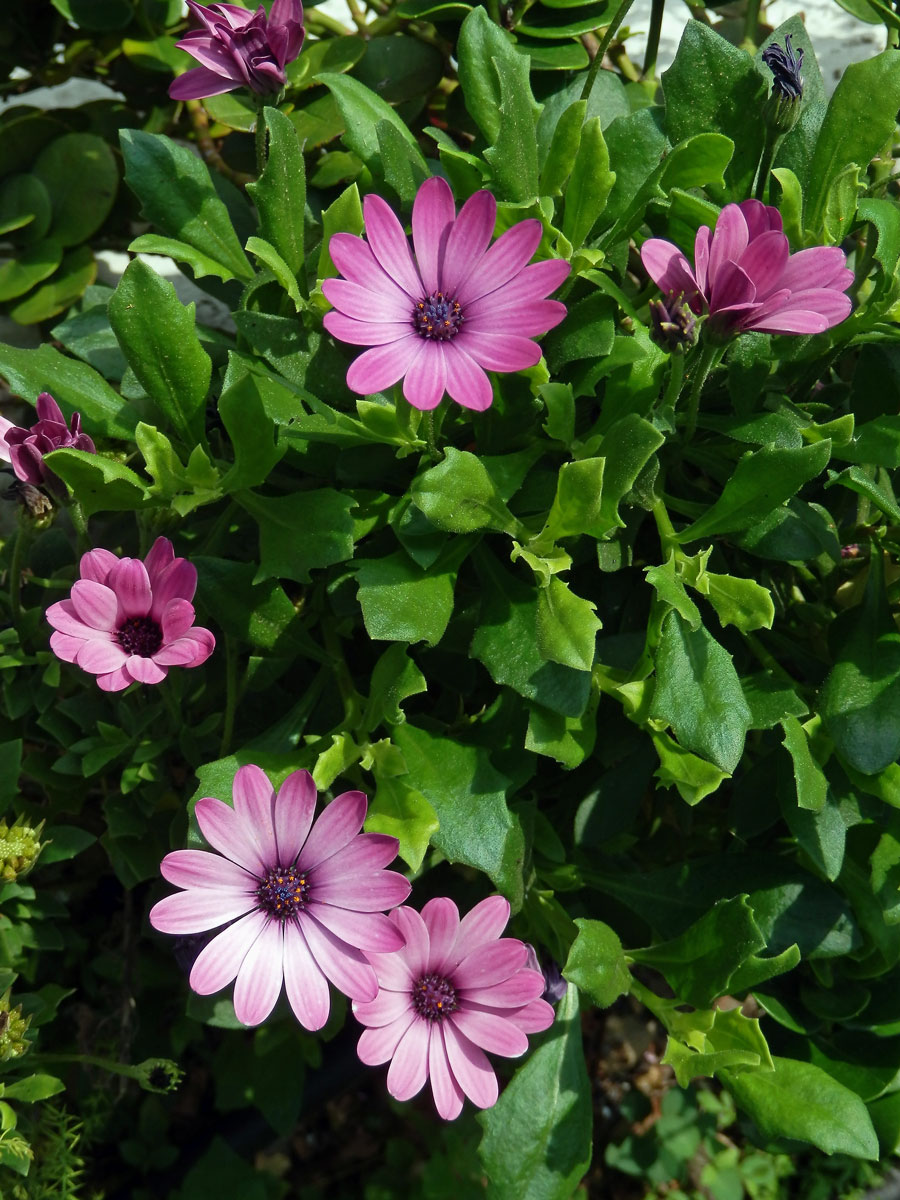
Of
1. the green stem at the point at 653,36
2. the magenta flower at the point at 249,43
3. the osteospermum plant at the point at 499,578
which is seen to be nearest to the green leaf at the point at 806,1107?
the osteospermum plant at the point at 499,578

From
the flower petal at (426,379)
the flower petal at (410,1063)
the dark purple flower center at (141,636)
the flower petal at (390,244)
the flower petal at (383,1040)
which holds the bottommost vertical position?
the flower petal at (410,1063)

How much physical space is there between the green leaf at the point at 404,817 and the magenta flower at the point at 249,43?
666 mm

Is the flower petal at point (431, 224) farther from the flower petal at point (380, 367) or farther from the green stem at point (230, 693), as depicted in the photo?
the green stem at point (230, 693)

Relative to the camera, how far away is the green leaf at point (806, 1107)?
1029mm

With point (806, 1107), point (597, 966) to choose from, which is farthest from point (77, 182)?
point (806, 1107)

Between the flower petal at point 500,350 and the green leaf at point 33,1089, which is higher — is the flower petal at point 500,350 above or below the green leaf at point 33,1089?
above

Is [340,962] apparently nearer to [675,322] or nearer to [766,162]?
[675,322]

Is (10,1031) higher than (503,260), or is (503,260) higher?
(503,260)

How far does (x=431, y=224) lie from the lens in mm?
957

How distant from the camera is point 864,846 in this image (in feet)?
3.83

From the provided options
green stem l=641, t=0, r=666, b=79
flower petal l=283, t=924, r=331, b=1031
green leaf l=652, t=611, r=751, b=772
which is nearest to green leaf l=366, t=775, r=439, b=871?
flower petal l=283, t=924, r=331, b=1031

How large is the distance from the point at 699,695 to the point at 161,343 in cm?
58

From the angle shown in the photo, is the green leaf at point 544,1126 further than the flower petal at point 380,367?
Yes

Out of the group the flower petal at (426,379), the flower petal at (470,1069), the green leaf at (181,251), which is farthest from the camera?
the green leaf at (181,251)
